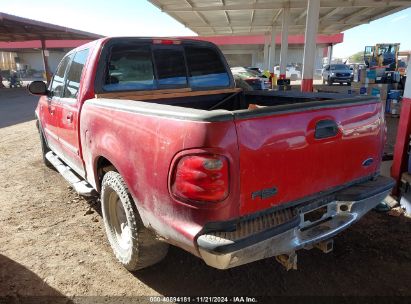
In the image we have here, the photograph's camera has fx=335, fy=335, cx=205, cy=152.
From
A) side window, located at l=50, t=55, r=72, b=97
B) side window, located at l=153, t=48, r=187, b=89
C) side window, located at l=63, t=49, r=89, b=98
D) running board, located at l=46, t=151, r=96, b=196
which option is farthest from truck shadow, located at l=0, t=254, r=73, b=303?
side window, located at l=153, t=48, r=187, b=89

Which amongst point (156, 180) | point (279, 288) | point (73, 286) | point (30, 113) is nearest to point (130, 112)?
point (156, 180)

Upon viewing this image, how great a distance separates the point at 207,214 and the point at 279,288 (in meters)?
1.28

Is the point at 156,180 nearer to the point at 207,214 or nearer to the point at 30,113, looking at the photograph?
the point at 207,214

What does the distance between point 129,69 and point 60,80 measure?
1468 millimetres

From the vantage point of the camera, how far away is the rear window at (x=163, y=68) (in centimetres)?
354

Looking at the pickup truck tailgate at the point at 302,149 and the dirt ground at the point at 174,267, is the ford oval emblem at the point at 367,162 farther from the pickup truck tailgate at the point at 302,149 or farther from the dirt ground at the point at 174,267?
the dirt ground at the point at 174,267

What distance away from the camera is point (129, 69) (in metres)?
3.59

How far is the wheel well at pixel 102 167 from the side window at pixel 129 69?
77 cm

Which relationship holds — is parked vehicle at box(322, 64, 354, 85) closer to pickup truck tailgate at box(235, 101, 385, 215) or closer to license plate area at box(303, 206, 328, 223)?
pickup truck tailgate at box(235, 101, 385, 215)

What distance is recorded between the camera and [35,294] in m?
2.81

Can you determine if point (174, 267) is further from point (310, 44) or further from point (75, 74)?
point (310, 44)

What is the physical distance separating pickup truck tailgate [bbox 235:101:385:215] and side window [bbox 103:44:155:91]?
1.99 metres

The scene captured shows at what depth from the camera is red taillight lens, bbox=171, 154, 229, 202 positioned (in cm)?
194

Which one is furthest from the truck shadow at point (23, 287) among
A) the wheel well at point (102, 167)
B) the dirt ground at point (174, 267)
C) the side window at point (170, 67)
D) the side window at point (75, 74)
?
the side window at point (170, 67)
